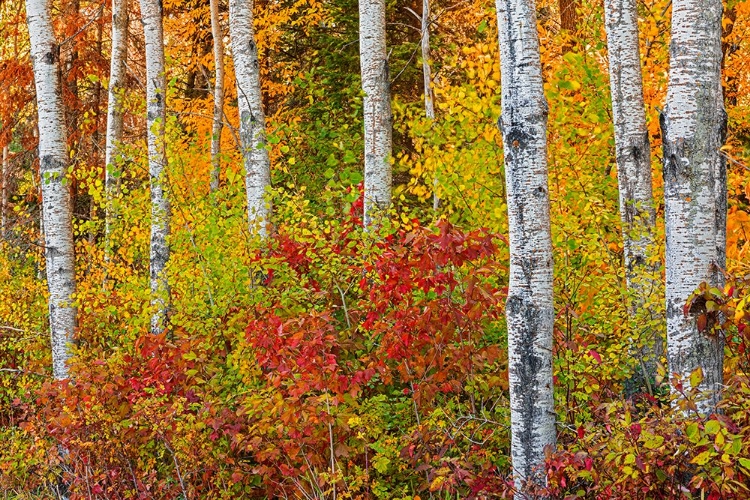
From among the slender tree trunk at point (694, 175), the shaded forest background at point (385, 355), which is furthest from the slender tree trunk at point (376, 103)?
the slender tree trunk at point (694, 175)

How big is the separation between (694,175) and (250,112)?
4.72 meters

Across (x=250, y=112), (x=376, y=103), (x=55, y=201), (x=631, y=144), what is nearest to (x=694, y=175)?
(x=631, y=144)

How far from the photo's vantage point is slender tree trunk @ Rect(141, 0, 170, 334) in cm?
772

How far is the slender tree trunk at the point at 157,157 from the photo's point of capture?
7.72m

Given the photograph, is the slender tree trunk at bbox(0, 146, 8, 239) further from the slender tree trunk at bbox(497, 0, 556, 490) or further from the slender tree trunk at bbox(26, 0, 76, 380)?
the slender tree trunk at bbox(497, 0, 556, 490)

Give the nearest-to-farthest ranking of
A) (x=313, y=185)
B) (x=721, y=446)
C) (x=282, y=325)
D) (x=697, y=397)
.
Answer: (x=721, y=446) → (x=697, y=397) → (x=282, y=325) → (x=313, y=185)

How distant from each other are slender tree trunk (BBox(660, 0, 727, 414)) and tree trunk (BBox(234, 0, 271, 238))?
4.09 m

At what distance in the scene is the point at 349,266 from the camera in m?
6.69

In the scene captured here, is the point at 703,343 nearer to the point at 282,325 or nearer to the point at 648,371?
the point at 648,371

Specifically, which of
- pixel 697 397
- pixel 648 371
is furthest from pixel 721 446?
pixel 648 371

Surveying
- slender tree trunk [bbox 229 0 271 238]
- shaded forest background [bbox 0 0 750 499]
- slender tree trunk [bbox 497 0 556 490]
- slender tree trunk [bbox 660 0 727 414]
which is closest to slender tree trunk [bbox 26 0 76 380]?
shaded forest background [bbox 0 0 750 499]

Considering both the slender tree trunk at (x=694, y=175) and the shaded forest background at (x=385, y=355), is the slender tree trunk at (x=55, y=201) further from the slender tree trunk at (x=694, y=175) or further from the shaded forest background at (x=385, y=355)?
the slender tree trunk at (x=694, y=175)

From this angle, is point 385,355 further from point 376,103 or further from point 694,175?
point 376,103

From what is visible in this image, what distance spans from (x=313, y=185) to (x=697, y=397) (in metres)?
9.67
